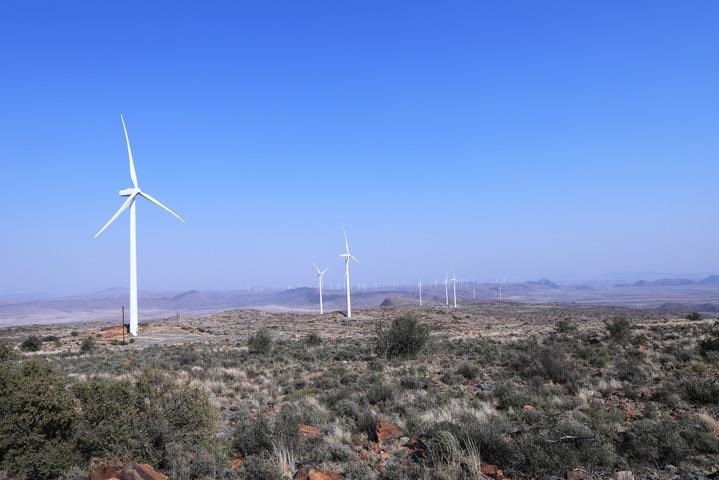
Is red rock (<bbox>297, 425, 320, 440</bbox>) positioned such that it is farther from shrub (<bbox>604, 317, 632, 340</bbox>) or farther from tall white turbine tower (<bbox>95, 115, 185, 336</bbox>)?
tall white turbine tower (<bbox>95, 115, 185, 336</bbox>)

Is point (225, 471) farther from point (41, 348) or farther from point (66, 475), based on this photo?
point (41, 348)

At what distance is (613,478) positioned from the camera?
8391 mm

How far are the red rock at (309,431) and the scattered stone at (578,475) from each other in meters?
5.30

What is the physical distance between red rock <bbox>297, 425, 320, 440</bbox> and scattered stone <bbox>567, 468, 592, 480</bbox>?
5.30 metres

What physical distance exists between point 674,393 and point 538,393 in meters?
3.58

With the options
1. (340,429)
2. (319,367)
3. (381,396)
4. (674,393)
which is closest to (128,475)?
(340,429)

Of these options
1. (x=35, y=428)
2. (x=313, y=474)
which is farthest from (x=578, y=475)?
(x=35, y=428)

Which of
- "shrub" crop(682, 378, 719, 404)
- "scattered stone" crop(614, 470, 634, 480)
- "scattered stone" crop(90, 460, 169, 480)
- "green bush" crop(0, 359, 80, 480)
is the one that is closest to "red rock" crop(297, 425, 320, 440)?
"scattered stone" crop(90, 460, 169, 480)

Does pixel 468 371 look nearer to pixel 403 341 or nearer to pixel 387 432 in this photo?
pixel 403 341

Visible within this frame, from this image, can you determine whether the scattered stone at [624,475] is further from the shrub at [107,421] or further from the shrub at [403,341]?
the shrub at [403,341]

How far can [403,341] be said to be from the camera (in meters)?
28.0

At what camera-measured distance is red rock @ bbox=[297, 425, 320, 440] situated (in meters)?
11.4

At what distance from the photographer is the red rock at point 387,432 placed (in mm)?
11445

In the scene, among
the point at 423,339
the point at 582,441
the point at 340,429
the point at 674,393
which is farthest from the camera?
the point at 423,339
